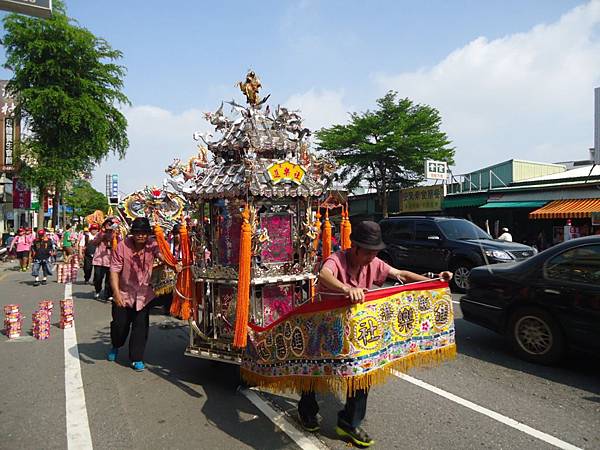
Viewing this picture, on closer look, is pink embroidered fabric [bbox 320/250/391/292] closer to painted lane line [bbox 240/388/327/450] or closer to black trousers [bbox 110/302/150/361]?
painted lane line [bbox 240/388/327/450]

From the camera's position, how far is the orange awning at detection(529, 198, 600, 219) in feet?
50.4

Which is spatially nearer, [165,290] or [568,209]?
[165,290]

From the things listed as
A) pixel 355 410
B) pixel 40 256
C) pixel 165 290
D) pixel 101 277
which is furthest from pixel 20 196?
pixel 355 410

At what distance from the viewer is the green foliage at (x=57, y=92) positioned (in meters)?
22.3

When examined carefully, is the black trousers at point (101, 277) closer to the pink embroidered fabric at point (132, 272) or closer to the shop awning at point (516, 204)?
the pink embroidered fabric at point (132, 272)

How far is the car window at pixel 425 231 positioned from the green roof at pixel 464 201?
10.9m

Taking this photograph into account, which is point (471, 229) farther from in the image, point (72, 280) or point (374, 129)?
point (374, 129)

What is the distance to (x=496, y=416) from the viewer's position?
3.66m

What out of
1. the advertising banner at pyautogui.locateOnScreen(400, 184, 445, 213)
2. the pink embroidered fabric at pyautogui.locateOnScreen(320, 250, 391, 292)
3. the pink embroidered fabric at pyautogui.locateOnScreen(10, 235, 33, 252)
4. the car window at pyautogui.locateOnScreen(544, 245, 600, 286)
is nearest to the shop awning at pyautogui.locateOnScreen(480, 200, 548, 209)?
the advertising banner at pyautogui.locateOnScreen(400, 184, 445, 213)

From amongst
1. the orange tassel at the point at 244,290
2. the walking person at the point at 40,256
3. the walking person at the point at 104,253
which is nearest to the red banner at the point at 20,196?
the walking person at the point at 40,256

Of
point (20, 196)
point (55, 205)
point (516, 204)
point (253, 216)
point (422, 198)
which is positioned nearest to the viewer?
point (253, 216)

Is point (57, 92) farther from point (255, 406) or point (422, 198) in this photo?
point (255, 406)

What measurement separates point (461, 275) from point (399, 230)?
2.31 meters

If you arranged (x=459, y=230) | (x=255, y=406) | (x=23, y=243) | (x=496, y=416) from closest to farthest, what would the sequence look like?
(x=496, y=416), (x=255, y=406), (x=459, y=230), (x=23, y=243)
